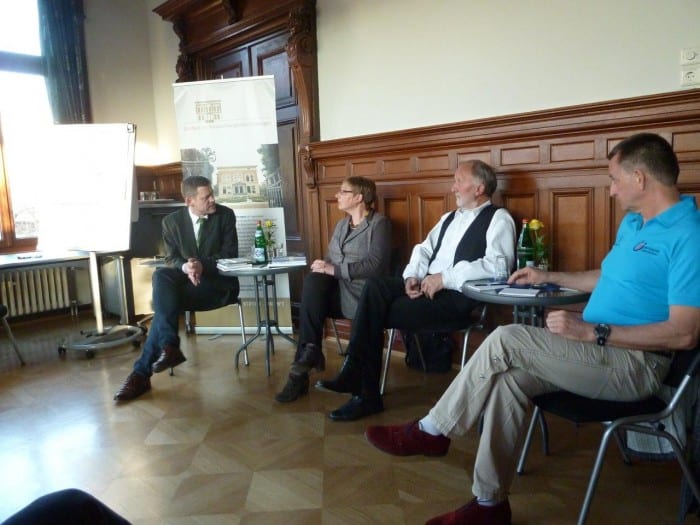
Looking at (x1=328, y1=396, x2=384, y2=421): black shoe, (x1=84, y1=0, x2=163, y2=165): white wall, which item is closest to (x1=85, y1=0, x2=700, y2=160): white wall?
(x1=328, y1=396, x2=384, y2=421): black shoe

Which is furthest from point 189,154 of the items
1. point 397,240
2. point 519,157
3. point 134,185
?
point 519,157

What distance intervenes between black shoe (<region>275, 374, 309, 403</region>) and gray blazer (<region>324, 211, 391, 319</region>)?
1.39 feet

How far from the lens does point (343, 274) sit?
2.87m

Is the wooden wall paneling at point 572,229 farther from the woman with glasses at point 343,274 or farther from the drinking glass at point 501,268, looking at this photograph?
the woman with glasses at point 343,274

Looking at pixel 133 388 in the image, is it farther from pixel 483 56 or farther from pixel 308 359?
pixel 483 56

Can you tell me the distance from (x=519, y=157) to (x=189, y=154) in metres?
2.42

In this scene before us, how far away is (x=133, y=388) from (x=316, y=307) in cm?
110

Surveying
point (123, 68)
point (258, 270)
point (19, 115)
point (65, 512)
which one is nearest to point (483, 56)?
point (258, 270)

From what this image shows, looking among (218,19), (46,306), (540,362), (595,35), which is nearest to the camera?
(540,362)

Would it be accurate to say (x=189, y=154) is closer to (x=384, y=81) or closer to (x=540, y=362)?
(x=384, y=81)

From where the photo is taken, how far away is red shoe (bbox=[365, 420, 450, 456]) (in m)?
1.99

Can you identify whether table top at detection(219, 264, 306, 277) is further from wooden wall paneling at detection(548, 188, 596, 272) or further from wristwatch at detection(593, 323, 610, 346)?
wristwatch at detection(593, 323, 610, 346)

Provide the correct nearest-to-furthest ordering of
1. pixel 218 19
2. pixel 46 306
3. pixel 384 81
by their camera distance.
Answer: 1. pixel 384 81
2. pixel 218 19
3. pixel 46 306

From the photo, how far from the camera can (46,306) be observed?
189 inches
